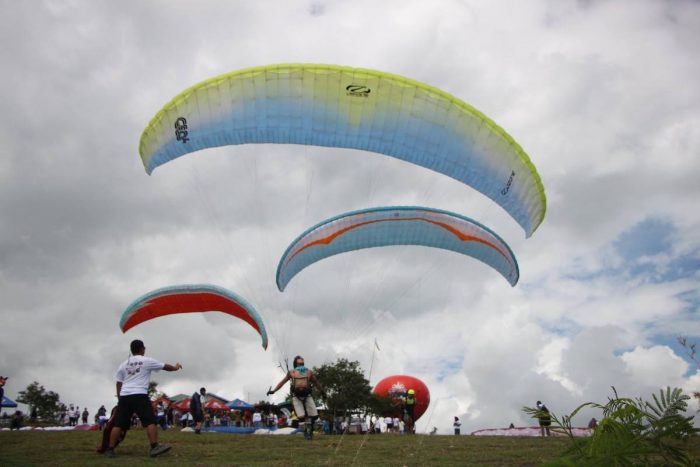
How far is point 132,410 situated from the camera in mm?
9406

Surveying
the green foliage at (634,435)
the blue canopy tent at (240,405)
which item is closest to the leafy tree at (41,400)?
the blue canopy tent at (240,405)

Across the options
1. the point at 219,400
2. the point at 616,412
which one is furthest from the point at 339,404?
the point at 616,412

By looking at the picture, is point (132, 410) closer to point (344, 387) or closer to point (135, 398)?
point (135, 398)

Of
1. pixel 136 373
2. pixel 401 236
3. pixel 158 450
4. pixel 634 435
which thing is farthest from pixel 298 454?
pixel 401 236

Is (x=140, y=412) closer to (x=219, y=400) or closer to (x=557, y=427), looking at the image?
(x=557, y=427)

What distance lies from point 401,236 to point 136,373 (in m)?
12.4

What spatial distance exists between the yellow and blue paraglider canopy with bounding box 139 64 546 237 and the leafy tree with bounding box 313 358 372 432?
42.9 meters

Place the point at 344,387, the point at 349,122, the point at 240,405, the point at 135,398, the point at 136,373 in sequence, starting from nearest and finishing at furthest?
the point at 135,398, the point at 136,373, the point at 349,122, the point at 240,405, the point at 344,387

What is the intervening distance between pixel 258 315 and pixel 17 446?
15.8 m

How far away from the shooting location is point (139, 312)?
26891mm

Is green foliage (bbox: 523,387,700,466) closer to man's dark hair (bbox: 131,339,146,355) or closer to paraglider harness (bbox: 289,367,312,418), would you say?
man's dark hair (bbox: 131,339,146,355)

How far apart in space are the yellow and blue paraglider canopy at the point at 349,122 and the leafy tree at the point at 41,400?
63.6 metres

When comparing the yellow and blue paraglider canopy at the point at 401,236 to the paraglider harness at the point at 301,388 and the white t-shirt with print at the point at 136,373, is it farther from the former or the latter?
the white t-shirt with print at the point at 136,373

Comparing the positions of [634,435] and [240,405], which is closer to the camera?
[634,435]
